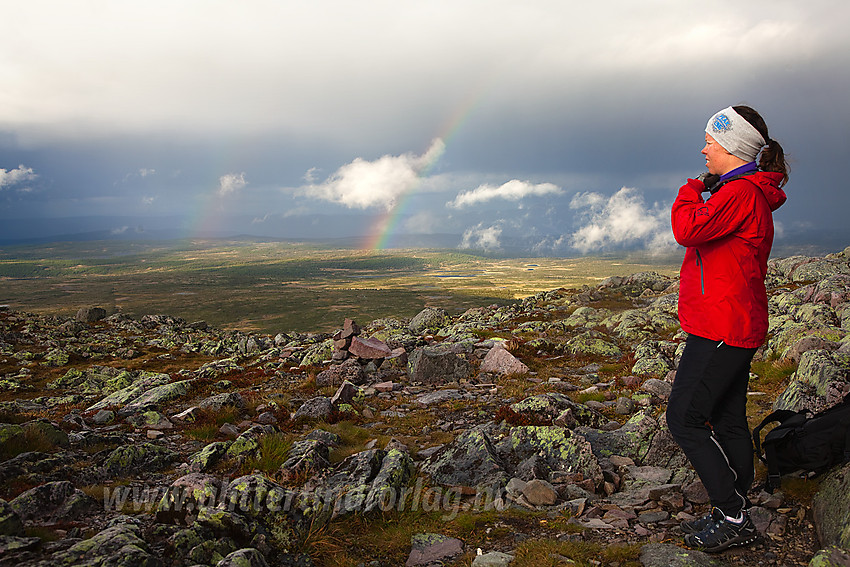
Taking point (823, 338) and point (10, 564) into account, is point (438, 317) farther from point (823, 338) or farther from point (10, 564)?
point (10, 564)

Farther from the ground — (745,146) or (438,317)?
(745,146)

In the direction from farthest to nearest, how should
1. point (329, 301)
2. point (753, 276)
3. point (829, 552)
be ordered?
point (329, 301) → point (753, 276) → point (829, 552)

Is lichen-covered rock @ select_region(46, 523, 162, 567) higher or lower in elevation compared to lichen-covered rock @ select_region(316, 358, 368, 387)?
higher

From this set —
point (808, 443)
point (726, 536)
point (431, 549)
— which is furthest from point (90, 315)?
point (808, 443)

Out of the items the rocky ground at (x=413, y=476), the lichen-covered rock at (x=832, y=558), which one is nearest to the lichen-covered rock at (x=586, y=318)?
the rocky ground at (x=413, y=476)

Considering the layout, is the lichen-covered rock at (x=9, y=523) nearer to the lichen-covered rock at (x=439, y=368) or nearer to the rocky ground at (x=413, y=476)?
the rocky ground at (x=413, y=476)

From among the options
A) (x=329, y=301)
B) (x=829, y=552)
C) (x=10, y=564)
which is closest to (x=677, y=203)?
(x=829, y=552)

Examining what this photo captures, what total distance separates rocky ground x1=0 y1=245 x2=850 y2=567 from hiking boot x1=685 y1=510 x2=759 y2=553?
0.37 ft

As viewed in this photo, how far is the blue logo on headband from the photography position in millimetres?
4918

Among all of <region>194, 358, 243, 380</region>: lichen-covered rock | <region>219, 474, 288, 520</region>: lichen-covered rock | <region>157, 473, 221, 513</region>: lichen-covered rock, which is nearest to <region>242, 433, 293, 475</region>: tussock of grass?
<region>157, 473, 221, 513</region>: lichen-covered rock

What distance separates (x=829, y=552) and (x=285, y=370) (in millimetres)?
20012

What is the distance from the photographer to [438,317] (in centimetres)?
3662

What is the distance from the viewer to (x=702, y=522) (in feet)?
17.1

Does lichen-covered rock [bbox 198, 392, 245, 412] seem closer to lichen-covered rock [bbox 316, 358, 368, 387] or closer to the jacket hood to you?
lichen-covered rock [bbox 316, 358, 368, 387]
